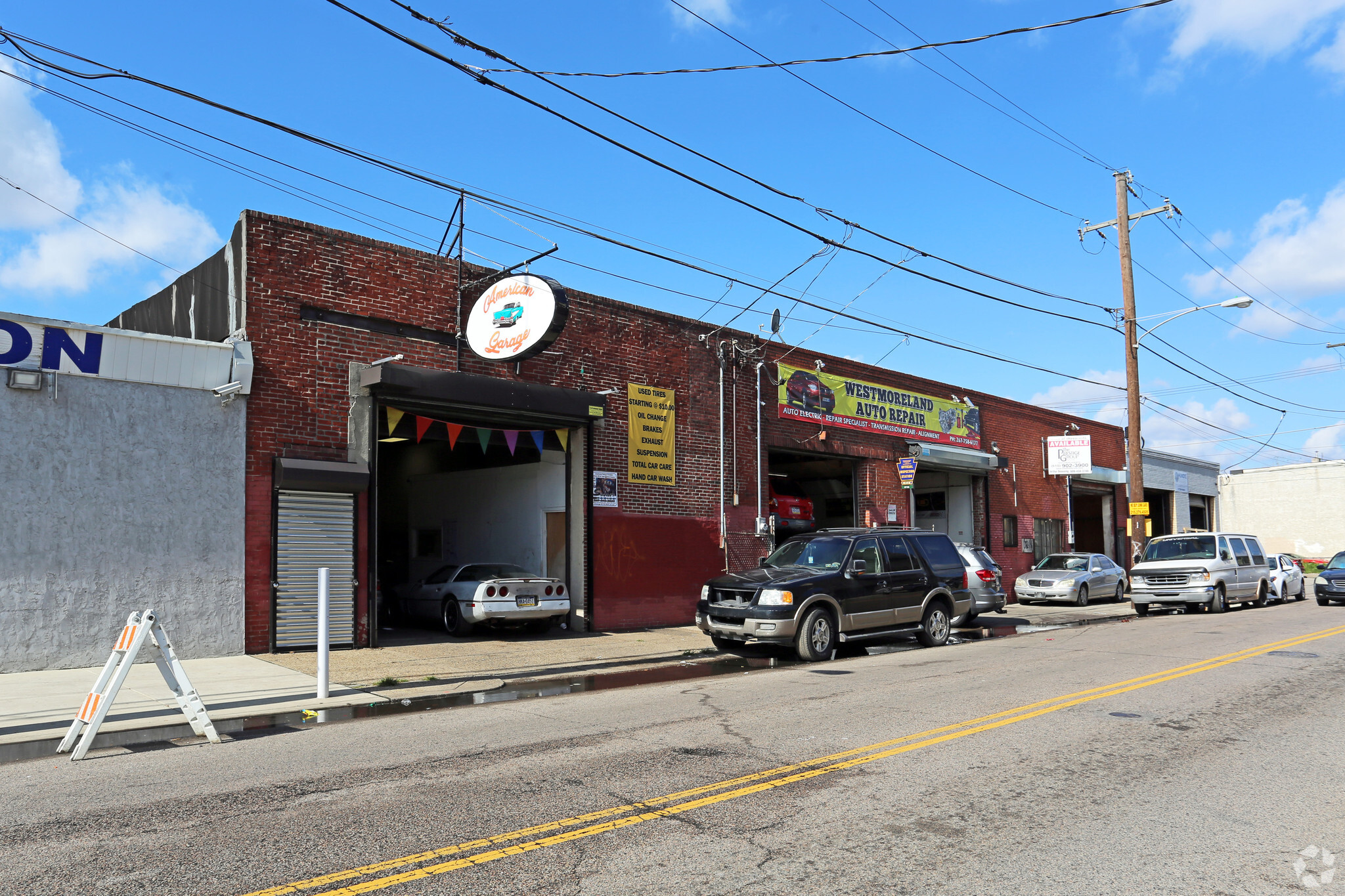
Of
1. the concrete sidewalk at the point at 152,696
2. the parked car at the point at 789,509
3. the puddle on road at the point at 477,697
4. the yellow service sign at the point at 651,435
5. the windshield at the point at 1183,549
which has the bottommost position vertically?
the puddle on road at the point at 477,697

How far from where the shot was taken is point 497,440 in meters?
18.0

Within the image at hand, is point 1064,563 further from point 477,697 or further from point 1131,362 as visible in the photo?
point 477,697

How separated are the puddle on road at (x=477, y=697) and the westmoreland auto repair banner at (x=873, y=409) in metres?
7.15

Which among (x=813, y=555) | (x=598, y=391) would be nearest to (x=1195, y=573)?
(x=813, y=555)

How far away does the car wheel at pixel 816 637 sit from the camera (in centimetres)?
1314

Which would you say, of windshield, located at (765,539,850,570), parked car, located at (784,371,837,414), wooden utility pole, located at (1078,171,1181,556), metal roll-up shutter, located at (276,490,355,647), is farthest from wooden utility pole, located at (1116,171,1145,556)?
metal roll-up shutter, located at (276,490,355,647)

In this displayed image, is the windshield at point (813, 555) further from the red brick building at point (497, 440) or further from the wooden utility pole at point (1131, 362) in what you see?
the wooden utility pole at point (1131, 362)

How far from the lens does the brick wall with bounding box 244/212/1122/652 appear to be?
44.7 ft

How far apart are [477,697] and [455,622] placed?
5.83 meters

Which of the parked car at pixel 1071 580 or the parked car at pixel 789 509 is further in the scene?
the parked car at pixel 1071 580

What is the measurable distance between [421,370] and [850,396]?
12.3 metres

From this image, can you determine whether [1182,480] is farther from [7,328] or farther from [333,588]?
[7,328]

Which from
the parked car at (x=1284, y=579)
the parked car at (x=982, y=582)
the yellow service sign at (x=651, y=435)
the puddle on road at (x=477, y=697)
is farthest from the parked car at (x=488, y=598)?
the parked car at (x=1284, y=579)

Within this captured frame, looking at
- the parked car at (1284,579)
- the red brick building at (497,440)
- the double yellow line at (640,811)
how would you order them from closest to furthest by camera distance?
the double yellow line at (640,811) < the red brick building at (497,440) < the parked car at (1284,579)
